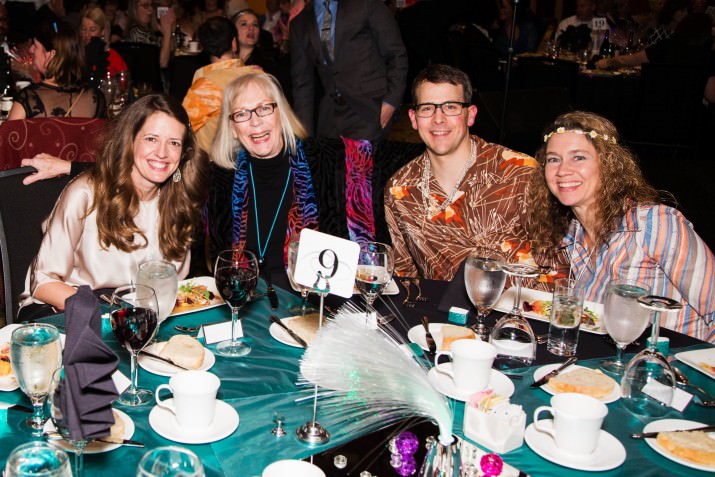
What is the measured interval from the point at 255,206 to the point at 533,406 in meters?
1.72

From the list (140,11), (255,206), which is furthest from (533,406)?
(140,11)

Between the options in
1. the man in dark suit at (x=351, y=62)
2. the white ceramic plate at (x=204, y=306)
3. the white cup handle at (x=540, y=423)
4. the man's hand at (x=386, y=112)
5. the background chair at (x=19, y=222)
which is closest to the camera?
the white cup handle at (x=540, y=423)

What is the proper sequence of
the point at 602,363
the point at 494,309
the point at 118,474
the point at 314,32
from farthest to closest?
the point at 314,32, the point at 494,309, the point at 602,363, the point at 118,474

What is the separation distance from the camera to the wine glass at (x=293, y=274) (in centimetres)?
177

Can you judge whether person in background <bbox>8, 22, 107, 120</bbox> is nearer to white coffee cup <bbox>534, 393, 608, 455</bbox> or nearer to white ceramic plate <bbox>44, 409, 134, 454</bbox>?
white ceramic plate <bbox>44, 409, 134, 454</bbox>

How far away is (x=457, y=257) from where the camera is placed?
2756 mm

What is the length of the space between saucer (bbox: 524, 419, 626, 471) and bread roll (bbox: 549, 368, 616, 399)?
141 millimetres

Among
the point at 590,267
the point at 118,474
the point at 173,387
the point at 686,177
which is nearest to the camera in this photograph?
the point at 118,474

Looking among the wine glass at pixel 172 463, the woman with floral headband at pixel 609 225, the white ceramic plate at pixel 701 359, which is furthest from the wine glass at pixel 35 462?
the woman with floral headband at pixel 609 225

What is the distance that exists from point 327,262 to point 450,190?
1.30 m

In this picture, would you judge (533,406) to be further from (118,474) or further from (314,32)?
(314,32)

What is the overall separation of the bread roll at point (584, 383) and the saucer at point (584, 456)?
141 mm

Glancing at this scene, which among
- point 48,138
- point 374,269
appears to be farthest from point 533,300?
point 48,138

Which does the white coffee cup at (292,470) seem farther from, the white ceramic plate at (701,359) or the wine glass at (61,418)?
the white ceramic plate at (701,359)
